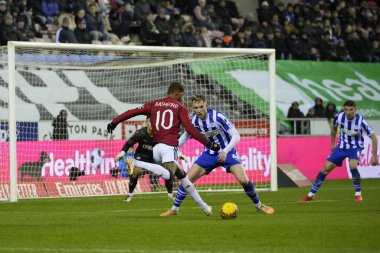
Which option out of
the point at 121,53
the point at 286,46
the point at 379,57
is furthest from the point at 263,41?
the point at 121,53

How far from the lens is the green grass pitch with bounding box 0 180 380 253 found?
9258 millimetres

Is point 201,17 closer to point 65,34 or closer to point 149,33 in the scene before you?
point 149,33

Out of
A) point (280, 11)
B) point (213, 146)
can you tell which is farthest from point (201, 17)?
point (213, 146)

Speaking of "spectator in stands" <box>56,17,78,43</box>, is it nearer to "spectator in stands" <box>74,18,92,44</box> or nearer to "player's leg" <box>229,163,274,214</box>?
"spectator in stands" <box>74,18,92,44</box>

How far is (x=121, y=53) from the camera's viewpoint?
70.1ft

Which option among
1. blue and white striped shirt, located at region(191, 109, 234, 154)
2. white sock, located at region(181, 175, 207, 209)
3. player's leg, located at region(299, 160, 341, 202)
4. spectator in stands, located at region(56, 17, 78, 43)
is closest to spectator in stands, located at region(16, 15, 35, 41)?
spectator in stands, located at region(56, 17, 78, 43)

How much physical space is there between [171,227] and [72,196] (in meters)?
9.38

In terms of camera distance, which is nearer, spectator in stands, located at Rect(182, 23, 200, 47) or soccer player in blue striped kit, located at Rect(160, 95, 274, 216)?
soccer player in blue striped kit, located at Rect(160, 95, 274, 216)

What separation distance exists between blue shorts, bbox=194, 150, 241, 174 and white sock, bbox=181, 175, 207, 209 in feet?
2.55

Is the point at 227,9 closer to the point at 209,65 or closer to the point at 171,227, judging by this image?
the point at 209,65

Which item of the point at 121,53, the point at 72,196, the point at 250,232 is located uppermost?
the point at 121,53

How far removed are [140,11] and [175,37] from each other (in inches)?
54.6

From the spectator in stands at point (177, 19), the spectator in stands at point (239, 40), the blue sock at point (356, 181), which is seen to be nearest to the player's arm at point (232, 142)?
the blue sock at point (356, 181)

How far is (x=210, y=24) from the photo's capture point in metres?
30.3
